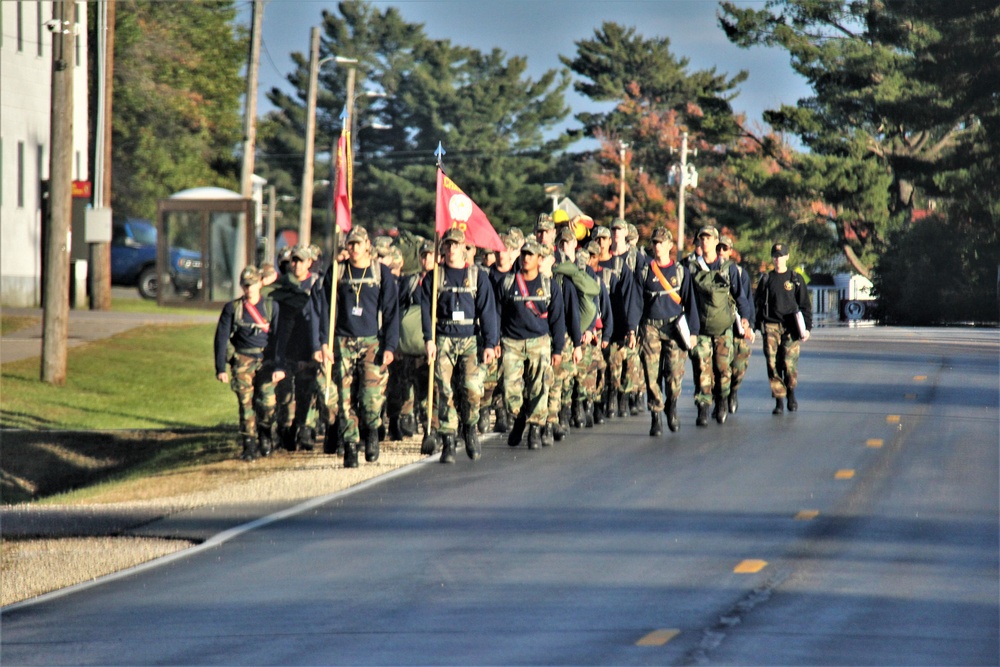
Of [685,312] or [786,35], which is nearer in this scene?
[685,312]

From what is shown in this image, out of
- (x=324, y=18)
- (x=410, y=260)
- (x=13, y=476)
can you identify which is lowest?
(x=13, y=476)

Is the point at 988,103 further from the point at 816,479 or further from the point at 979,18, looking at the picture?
A: the point at 816,479

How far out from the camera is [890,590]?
28.9 ft

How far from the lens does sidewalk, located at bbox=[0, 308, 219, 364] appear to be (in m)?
27.6

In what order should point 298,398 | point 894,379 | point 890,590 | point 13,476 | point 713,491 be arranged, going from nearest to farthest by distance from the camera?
point 890,590 < point 713,491 < point 298,398 < point 13,476 < point 894,379

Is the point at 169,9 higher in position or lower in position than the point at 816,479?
higher

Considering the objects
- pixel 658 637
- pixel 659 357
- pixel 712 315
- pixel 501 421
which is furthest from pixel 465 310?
pixel 658 637

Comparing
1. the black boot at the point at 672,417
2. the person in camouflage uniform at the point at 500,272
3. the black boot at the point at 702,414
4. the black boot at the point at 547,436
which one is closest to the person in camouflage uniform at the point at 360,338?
the person in camouflage uniform at the point at 500,272

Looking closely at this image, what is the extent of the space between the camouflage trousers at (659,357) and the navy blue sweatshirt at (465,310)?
2.22 metres

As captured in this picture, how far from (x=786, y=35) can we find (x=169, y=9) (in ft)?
71.9

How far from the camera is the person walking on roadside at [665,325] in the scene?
15617 millimetres

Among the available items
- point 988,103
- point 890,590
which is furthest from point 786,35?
point 890,590

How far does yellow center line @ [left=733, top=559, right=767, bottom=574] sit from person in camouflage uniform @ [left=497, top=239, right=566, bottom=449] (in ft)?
16.7

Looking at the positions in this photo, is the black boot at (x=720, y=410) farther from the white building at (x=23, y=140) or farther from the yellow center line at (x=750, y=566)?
the white building at (x=23, y=140)
